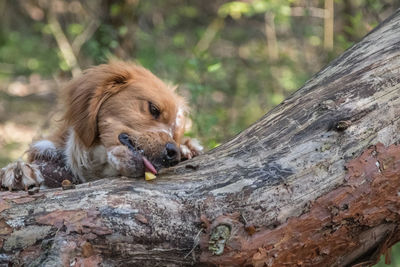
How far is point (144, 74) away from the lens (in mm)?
4512

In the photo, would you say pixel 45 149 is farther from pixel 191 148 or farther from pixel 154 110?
pixel 191 148

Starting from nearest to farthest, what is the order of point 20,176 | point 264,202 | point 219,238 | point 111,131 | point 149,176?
point 219,238 → point 264,202 → point 149,176 → point 20,176 → point 111,131

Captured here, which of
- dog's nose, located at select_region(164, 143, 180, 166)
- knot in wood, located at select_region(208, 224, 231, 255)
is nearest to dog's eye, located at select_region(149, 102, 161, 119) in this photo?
dog's nose, located at select_region(164, 143, 180, 166)

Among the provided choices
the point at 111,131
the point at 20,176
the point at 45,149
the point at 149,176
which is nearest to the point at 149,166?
the point at 149,176

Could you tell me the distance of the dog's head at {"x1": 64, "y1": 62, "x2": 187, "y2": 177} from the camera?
372 centimetres

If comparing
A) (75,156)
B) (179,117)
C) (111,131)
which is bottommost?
(75,156)

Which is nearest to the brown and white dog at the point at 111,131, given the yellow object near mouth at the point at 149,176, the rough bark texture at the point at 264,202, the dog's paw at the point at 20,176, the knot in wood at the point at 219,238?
the dog's paw at the point at 20,176

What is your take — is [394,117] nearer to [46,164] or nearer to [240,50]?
[46,164]

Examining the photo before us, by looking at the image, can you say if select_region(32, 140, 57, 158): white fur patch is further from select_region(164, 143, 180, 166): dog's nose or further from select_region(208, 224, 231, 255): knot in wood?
select_region(208, 224, 231, 255): knot in wood

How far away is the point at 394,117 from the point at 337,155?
0.45 meters

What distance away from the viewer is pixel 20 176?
3836 millimetres

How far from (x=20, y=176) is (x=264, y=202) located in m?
1.98

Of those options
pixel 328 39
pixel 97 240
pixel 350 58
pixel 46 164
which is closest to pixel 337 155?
pixel 350 58

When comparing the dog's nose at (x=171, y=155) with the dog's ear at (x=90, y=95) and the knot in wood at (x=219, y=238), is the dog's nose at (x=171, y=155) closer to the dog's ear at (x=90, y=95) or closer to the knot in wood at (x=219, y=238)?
the dog's ear at (x=90, y=95)
